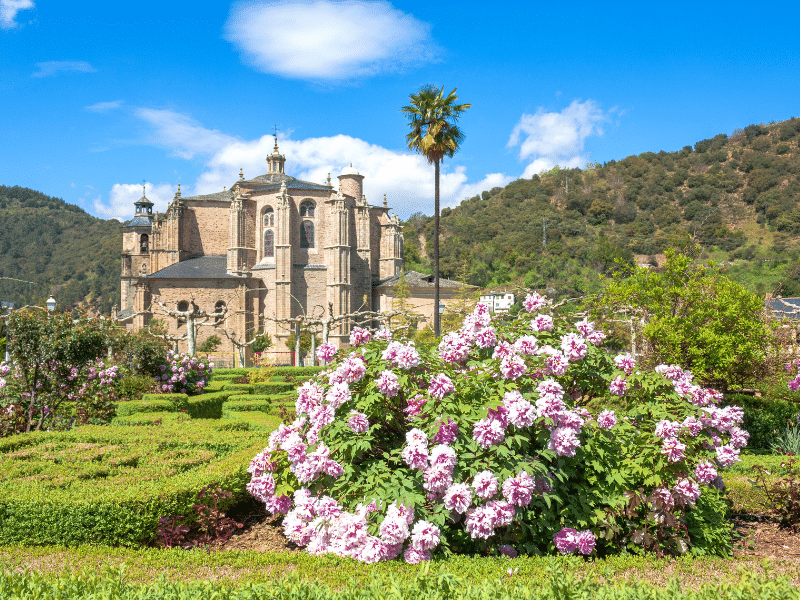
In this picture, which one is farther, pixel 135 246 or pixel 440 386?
pixel 135 246

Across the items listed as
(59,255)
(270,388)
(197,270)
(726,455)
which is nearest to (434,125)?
(270,388)

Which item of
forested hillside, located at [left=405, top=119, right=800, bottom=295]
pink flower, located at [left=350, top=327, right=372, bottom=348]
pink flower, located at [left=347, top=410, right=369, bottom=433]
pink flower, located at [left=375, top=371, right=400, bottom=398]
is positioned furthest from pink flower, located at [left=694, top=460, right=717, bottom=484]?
forested hillside, located at [left=405, top=119, right=800, bottom=295]

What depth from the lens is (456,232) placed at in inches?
3696

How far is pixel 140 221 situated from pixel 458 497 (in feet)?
182

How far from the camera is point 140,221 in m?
54.5

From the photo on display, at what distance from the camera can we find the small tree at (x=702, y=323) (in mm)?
11812

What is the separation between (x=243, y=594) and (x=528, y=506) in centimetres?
268

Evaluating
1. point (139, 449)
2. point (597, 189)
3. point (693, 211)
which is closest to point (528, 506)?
point (139, 449)

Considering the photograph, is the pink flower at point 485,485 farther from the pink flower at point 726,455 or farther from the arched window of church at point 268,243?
the arched window of church at point 268,243

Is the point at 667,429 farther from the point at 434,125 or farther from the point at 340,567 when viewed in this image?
the point at 434,125

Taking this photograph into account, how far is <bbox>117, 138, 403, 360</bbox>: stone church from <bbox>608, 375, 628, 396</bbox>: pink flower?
38.7 meters

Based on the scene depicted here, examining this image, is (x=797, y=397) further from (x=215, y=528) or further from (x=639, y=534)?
(x=215, y=528)

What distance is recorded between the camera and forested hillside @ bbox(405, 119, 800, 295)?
6444 centimetres

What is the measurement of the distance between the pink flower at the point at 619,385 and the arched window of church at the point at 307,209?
43829mm
